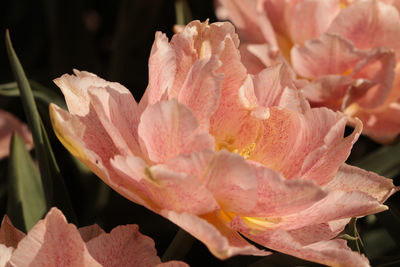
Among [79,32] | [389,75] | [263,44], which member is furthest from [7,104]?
[389,75]

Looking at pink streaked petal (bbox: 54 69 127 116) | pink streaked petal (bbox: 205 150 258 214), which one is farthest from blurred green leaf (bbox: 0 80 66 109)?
pink streaked petal (bbox: 205 150 258 214)

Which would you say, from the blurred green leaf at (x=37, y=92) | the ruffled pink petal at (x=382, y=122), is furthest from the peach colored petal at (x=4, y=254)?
the ruffled pink petal at (x=382, y=122)

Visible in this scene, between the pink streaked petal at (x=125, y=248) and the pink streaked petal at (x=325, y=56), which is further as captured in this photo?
the pink streaked petal at (x=325, y=56)

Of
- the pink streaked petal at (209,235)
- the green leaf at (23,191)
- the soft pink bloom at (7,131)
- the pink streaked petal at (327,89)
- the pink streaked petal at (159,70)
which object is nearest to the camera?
the pink streaked petal at (209,235)

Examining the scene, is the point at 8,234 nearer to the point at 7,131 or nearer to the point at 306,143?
the point at 306,143

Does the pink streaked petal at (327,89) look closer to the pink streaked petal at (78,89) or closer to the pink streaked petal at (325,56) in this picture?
the pink streaked petal at (325,56)

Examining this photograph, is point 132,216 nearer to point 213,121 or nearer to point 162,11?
point 213,121

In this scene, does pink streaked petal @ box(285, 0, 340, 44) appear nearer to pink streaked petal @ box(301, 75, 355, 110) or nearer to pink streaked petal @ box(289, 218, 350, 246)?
pink streaked petal @ box(301, 75, 355, 110)
